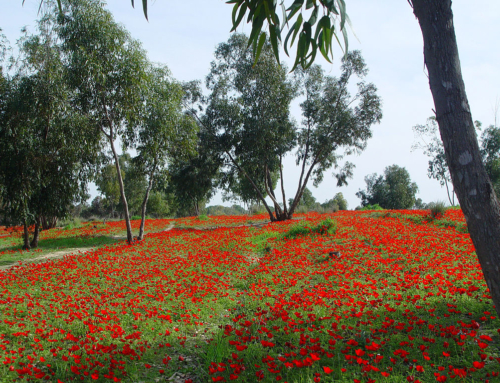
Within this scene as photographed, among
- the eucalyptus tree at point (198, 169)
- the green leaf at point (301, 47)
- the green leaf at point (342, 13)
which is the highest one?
the eucalyptus tree at point (198, 169)

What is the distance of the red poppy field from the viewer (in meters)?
3.62

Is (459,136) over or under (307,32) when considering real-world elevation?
under

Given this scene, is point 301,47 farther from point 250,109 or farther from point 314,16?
point 250,109

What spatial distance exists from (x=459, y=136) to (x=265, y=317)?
3.85 m

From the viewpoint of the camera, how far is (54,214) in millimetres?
15977

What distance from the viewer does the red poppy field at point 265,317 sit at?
3625 millimetres

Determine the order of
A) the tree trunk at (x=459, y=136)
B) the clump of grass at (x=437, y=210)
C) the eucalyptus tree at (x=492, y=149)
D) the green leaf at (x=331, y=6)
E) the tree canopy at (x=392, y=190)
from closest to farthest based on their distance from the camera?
the tree trunk at (x=459, y=136) < the green leaf at (x=331, y=6) < the clump of grass at (x=437, y=210) < the eucalyptus tree at (x=492, y=149) < the tree canopy at (x=392, y=190)

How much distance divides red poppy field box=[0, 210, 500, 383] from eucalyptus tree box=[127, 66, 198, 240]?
7.48m

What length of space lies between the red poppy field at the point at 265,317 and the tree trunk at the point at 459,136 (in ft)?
3.51

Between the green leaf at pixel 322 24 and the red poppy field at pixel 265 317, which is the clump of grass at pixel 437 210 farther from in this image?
the green leaf at pixel 322 24

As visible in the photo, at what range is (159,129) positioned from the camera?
16.3 metres

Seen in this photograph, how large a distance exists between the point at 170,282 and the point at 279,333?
4110 mm

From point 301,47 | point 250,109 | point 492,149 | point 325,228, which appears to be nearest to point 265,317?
point 301,47

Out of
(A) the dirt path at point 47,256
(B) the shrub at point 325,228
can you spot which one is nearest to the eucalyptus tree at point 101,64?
(A) the dirt path at point 47,256
